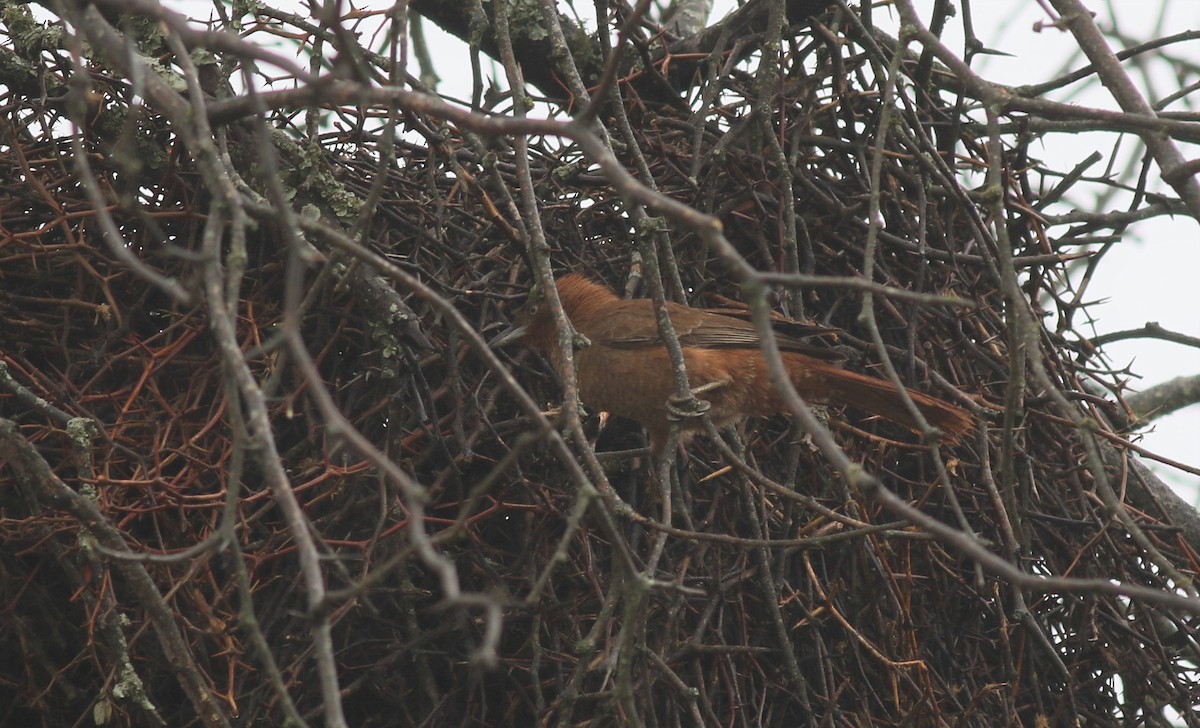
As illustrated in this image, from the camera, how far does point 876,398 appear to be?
3.88 meters

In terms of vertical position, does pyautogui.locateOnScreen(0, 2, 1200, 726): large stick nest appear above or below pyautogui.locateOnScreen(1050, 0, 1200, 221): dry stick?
below

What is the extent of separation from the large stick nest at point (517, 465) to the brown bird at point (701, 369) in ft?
0.37

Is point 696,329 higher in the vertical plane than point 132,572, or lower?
higher

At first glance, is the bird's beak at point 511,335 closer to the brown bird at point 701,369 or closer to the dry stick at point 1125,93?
the brown bird at point 701,369

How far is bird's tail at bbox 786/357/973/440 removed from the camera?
12.1ft

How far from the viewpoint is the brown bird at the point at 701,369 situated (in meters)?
3.83

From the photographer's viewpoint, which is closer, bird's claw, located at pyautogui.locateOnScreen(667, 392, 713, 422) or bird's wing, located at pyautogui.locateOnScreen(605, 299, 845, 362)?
bird's claw, located at pyautogui.locateOnScreen(667, 392, 713, 422)

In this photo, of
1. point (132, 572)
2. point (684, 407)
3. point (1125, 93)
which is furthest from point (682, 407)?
point (132, 572)

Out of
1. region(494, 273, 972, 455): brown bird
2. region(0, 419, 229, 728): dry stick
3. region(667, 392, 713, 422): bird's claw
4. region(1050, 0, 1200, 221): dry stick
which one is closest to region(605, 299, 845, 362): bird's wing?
region(494, 273, 972, 455): brown bird

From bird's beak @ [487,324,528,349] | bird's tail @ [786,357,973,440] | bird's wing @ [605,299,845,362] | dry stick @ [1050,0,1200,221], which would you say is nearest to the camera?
dry stick @ [1050,0,1200,221]

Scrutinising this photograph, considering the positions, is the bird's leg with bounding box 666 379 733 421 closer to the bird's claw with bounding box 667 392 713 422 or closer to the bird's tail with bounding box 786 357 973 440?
the bird's claw with bounding box 667 392 713 422

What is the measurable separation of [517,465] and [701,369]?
37.6 inches

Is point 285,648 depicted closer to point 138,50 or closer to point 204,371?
point 204,371

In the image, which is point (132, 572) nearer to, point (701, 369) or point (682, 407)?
point (682, 407)
